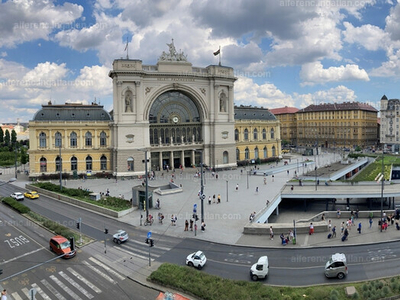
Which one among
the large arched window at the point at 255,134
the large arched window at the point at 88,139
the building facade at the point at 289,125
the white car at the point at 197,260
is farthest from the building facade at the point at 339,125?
the white car at the point at 197,260

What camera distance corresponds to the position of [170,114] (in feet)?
263

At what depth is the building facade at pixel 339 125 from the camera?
143 meters

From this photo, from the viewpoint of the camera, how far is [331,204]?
5581cm

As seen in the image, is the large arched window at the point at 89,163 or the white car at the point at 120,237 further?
the large arched window at the point at 89,163

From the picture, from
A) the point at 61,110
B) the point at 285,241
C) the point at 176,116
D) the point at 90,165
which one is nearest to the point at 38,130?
the point at 61,110

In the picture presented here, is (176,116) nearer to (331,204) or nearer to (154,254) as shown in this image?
(331,204)

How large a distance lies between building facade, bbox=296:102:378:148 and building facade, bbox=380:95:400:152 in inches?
210

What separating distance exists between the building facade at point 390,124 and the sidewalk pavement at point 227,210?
90513 millimetres

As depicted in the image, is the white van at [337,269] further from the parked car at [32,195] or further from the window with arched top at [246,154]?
the window with arched top at [246,154]

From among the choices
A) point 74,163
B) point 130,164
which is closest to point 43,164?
point 74,163

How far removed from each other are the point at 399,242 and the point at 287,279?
50.8ft

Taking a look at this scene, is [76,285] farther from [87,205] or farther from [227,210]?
[227,210]

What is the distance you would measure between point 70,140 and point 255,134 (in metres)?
51.7

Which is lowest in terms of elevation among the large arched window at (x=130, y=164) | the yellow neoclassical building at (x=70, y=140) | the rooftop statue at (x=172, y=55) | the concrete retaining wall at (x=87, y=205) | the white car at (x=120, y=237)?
the white car at (x=120, y=237)
